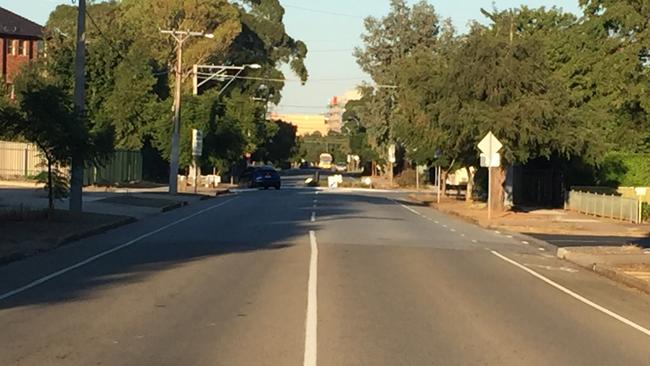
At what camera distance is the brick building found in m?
74.5

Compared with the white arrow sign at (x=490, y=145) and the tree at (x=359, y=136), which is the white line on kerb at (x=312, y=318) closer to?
the white arrow sign at (x=490, y=145)

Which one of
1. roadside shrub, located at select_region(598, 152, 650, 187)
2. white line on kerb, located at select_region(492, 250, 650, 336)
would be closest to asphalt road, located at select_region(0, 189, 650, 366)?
white line on kerb, located at select_region(492, 250, 650, 336)

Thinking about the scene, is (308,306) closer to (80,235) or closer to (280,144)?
(80,235)

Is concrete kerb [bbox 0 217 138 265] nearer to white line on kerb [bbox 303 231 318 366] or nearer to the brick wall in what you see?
white line on kerb [bbox 303 231 318 366]

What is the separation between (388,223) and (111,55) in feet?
117

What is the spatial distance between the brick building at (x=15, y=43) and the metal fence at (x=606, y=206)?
45.4m

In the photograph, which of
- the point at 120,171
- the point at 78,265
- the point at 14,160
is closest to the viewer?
the point at 78,265

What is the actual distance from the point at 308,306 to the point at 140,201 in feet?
91.0

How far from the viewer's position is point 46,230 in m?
23.1

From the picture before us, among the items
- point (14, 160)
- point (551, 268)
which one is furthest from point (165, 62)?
point (551, 268)

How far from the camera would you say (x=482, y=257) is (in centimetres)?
2155

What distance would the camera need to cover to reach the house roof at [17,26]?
244 ft

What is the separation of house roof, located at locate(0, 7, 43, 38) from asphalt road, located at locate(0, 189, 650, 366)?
182 feet

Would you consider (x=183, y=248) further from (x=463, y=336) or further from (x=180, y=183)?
(x=180, y=183)
